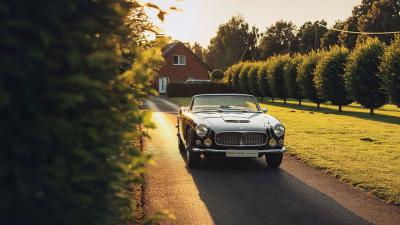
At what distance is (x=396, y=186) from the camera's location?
26.4ft

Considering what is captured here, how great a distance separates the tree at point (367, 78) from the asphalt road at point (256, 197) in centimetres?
1809

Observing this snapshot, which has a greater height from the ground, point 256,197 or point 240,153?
point 240,153

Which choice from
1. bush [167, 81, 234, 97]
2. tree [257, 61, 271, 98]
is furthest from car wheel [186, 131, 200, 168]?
bush [167, 81, 234, 97]

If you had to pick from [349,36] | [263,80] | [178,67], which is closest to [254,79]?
[263,80]

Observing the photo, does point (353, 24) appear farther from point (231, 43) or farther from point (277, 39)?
point (231, 43)

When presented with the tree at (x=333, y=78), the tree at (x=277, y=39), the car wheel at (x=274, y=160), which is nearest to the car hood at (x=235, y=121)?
the car wheel at (x=274, y=160)

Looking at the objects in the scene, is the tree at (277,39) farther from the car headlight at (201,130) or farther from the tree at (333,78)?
the car headlight at (201,130)

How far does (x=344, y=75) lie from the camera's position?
1084 inches

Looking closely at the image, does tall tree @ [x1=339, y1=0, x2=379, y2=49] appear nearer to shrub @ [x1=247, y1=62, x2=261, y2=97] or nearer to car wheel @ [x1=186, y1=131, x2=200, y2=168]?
shrub @ [x1=247, y1=62, x2=261, y2=97]

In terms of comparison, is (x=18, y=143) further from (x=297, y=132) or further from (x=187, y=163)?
(x=297, y=132)

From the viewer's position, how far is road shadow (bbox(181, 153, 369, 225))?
607cm

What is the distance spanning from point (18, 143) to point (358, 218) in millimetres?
5163

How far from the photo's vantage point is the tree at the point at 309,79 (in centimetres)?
3303

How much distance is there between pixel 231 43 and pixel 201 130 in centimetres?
10117
